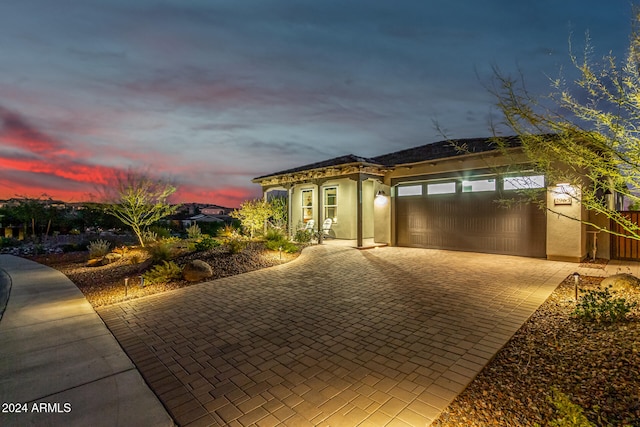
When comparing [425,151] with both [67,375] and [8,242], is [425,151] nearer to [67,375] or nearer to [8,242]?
[67,375]

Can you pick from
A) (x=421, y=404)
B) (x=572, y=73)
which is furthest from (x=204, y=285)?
(x=572, y=73)

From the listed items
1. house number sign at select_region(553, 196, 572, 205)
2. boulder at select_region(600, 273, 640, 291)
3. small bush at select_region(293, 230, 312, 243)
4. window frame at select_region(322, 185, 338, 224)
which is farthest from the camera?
window frame at select_region(322, 185, 338, 224)

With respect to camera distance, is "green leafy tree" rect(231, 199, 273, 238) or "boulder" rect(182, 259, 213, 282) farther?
"green leafy tree" rect(231, 199, 273, 238)

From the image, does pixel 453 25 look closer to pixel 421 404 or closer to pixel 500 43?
pixel 500 43

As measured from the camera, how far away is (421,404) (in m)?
2.25

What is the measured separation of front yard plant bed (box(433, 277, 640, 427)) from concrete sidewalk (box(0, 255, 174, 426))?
234 cm

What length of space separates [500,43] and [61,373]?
6913 millimetres

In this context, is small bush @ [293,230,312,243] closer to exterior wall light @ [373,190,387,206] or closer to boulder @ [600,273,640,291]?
exterior wall light @ [373,190,387,206]

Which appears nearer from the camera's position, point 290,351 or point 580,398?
point 580,398

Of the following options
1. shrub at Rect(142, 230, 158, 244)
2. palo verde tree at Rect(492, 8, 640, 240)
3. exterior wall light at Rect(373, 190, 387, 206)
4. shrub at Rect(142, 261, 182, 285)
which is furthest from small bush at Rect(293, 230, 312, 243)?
palo verde tree at Rect(492, 8, 640, 240)

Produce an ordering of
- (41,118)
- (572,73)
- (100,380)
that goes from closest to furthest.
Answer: (100,380), (572,73), (41,118)

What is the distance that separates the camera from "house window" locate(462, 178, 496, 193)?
9594 millimetres

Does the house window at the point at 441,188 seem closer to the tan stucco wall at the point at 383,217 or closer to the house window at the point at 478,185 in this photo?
the house window at the point at 478,185

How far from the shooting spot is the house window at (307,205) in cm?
1521
